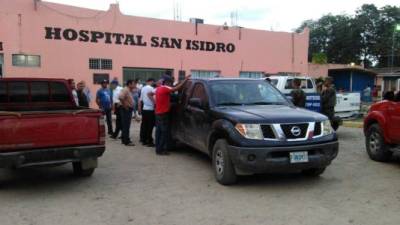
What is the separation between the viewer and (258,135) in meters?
6.55

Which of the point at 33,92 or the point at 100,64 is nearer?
the point at 33,92

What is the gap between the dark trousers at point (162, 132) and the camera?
9.48 metres

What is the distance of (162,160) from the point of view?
909 cm

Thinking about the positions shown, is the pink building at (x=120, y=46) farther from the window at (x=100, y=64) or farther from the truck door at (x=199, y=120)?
the truck door at (x=199, y=120)

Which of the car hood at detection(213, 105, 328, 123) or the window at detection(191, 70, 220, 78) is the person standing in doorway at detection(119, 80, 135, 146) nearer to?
the car hood at detection(213, 105, 328, 123)

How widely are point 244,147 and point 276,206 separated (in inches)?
39.9

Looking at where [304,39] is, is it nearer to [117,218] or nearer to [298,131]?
[298,131]

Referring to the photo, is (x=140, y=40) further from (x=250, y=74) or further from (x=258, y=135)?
(x=258, y=135)

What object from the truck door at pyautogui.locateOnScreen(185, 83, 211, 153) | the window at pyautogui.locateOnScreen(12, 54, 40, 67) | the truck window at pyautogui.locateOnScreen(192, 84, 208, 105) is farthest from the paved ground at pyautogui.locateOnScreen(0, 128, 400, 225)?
the window at pyautogui.locateOnScreen(12, 54, 40, 67)

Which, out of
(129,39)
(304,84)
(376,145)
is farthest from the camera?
(129,39)

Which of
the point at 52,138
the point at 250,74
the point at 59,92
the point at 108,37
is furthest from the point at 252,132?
the point at 250,74

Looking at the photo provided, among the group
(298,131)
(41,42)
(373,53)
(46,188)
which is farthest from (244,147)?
(373,53)

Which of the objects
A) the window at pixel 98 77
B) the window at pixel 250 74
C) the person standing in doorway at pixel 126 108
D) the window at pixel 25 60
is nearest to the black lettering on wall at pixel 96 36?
the window at pixel 98 77

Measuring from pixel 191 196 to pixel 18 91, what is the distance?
154 inches
